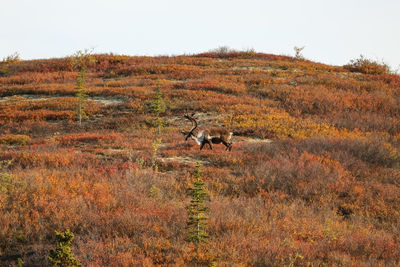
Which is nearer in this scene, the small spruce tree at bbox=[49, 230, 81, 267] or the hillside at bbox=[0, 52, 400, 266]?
the small spruce tree at bbox=[49, 230, 81, 267]

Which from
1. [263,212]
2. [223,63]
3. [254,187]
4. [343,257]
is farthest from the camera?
[223,63]

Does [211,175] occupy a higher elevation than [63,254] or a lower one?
lower

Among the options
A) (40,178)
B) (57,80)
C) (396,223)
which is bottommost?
(396,223)

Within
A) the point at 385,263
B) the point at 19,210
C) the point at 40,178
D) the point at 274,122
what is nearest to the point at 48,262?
the point at 19,210

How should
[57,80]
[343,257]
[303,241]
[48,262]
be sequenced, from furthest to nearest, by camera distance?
[57,80] < [303,241] < [343,257] < [48,262]

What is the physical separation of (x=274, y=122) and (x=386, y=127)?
5.43 meters

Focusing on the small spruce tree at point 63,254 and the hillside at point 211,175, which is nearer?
the small spruce tree at point 63,254

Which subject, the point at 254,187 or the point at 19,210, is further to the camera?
the point at 254,187

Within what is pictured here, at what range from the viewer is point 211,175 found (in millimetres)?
9719

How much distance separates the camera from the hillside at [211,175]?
17.3 ft

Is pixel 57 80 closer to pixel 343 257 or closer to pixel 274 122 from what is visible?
pixel 274 122

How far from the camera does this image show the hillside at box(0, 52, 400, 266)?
17.3ft

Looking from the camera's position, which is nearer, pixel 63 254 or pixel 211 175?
pixel 63 254

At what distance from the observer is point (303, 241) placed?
5914 millimetres
